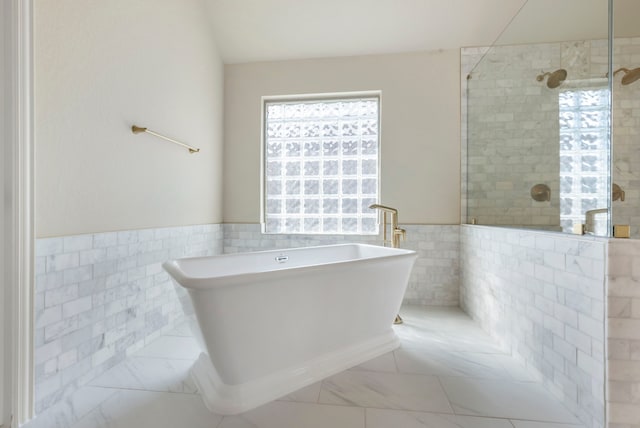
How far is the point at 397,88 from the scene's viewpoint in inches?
114

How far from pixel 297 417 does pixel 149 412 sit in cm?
66

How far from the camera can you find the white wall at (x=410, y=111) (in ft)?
9.34

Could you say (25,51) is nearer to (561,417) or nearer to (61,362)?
(61,362)

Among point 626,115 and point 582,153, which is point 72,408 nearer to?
point 582,153

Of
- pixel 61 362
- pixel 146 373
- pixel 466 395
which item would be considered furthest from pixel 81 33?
A: pixel 466 395

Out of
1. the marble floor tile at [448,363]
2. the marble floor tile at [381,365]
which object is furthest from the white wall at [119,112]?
the marble floor tile at [448,363]

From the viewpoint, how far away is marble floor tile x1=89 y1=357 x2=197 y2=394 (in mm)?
1512

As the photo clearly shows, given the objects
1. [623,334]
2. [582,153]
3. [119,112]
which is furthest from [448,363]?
[119,112]

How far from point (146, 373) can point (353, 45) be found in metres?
3.06

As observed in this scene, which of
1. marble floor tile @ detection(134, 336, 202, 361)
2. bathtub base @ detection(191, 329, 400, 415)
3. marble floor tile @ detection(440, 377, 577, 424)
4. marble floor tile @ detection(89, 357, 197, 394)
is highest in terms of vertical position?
bathtub base @ detection(191, 329, 400, 415)

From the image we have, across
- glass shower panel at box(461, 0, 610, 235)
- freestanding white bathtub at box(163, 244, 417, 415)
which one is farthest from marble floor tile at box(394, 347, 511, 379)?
glass shower panel at box(461, 0, 610, 235)

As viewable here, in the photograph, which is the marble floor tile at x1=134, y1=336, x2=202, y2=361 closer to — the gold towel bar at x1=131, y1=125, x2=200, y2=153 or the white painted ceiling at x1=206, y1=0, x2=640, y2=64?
the gold towel bar at x1=131, y1=125, x2=200, y2=153

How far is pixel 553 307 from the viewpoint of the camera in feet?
4.99

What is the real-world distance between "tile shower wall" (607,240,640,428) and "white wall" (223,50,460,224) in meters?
1.68
